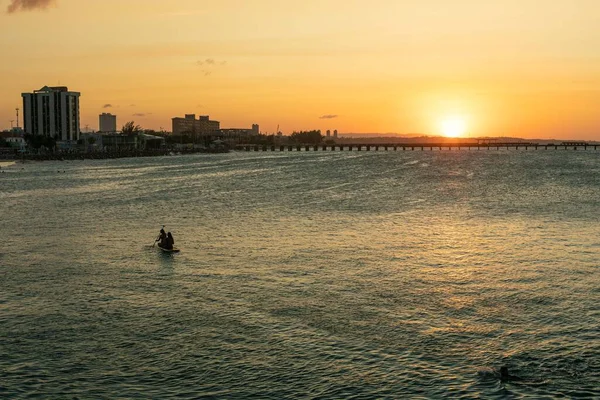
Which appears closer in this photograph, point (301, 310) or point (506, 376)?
point (506, 376)

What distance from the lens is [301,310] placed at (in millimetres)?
28359

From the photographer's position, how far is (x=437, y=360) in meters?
22.7

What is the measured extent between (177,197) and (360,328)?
66812mm

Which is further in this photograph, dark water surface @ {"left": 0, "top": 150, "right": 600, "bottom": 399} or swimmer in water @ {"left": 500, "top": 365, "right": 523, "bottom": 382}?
dark water surface @ {"left": 0, "top": 150, "right": 600, "bottom": 399}

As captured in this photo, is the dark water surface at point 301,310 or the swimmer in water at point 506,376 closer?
the swimmer in water at point 506,376

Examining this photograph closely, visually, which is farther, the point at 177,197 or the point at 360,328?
the point at 177,197

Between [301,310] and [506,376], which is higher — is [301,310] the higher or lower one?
the higher one

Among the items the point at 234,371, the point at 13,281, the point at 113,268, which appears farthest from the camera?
the point at 113,268

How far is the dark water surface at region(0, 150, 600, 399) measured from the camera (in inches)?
827

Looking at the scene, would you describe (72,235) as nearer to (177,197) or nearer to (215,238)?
(215,238)

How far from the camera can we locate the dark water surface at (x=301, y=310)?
21.0 metres

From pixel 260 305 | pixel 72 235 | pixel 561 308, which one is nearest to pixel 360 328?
pixel 260 305

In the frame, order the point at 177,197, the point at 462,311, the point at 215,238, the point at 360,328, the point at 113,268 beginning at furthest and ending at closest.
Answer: the point at 177,197 < the point at 215,238 < the point at 113,268 < the point at 462,311 < the point at 360,328

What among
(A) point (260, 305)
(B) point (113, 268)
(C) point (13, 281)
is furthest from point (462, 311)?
(C) point (13, 281)
